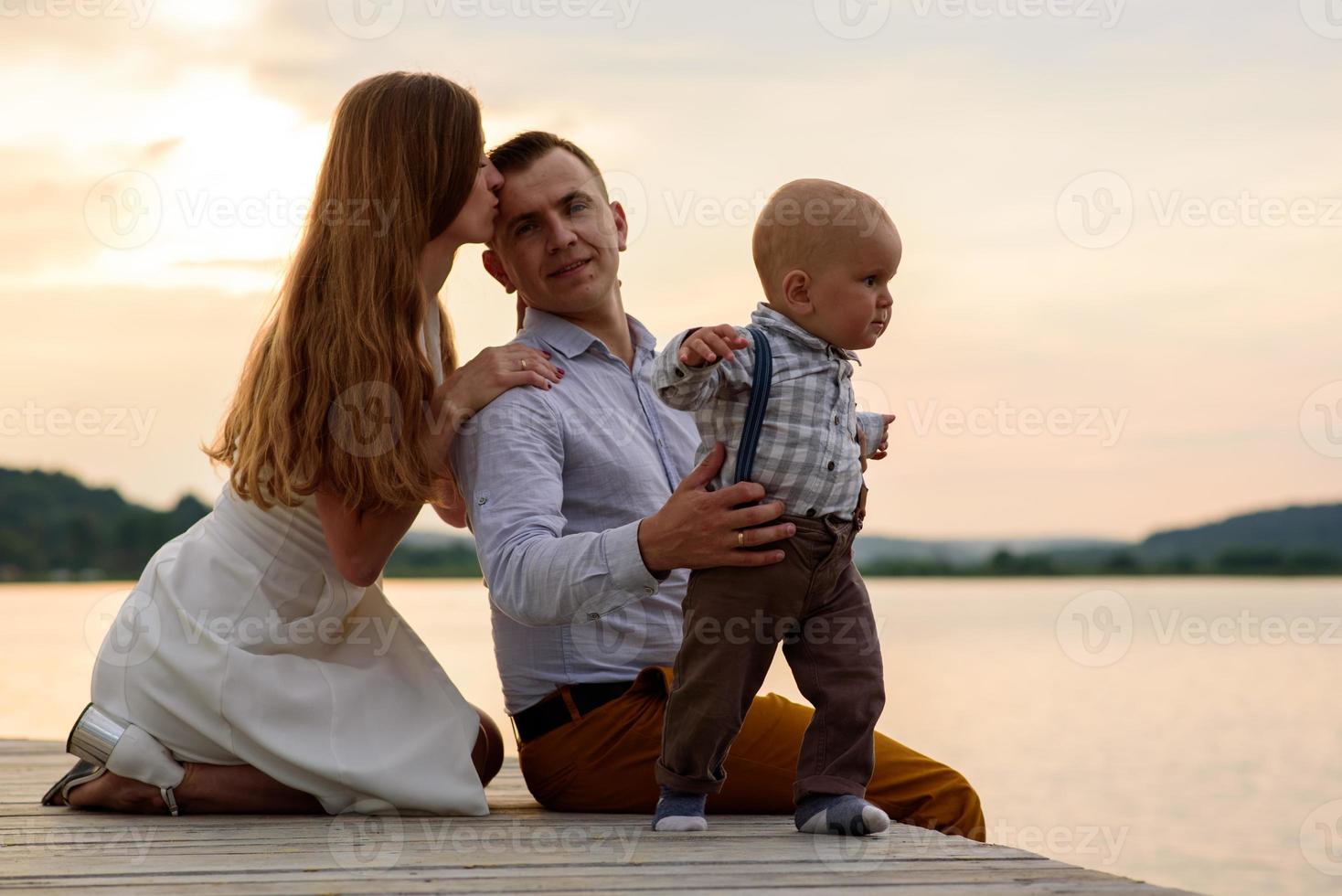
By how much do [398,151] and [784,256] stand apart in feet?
3.05

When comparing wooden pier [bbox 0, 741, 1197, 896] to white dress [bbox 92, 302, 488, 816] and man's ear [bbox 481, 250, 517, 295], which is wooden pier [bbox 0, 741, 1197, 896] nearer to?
white dress [bbox 92, 302, 488, 816]

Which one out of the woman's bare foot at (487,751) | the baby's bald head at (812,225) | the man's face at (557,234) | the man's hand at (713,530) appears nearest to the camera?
the man's hand at (713,530)

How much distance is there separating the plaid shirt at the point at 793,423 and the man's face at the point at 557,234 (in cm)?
70

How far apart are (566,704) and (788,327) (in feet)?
3.37

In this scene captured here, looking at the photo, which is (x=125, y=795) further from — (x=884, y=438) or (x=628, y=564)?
(x=884, y=438)

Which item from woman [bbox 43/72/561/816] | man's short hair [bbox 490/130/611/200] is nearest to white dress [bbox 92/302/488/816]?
woman [bbox 43/72/561/816]

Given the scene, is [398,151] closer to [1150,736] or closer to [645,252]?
[645,252]

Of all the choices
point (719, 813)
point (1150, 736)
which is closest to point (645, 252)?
point (719, 813)

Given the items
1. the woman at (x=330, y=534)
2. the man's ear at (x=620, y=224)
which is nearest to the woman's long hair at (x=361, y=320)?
the woman at (x=330, y=534)

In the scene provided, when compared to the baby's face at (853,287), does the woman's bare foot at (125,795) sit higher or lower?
lower

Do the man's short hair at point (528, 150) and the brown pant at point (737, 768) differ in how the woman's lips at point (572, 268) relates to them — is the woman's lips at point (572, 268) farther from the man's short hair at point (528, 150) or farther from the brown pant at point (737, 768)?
the brown pant at point (737, 768)

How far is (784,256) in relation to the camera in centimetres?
271

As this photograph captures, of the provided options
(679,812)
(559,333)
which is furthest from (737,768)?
(559,333)

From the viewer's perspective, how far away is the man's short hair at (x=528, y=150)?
3.30 m
